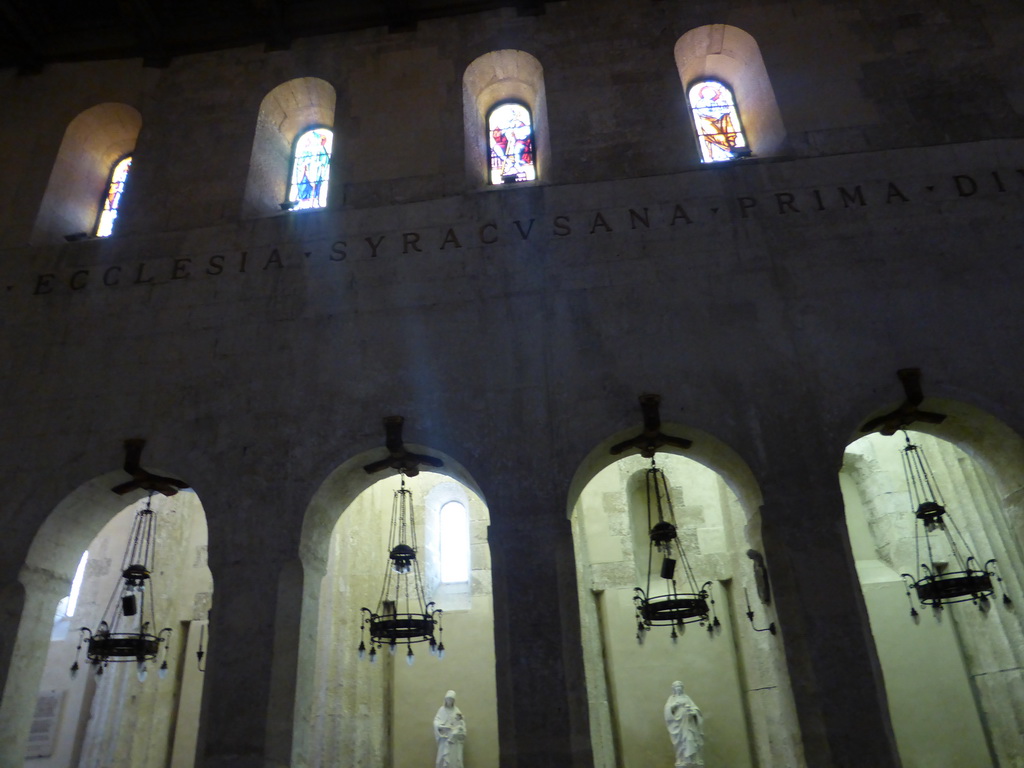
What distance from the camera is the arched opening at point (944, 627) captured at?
10742mm

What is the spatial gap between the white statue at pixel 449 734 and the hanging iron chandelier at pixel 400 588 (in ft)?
3.49

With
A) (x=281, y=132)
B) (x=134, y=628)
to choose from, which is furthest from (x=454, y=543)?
(x=281, y=132)

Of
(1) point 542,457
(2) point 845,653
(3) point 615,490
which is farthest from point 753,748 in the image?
(1) point 542,457

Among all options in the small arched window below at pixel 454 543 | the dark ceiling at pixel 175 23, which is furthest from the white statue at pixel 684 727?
the dark ceiling at pixel 175 23

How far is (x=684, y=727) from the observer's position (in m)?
11.5

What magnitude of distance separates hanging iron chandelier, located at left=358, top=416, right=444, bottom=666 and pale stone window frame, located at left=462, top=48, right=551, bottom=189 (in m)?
3.74

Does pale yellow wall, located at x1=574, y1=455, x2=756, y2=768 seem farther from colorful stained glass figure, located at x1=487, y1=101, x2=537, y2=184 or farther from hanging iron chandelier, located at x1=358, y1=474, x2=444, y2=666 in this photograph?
colorful stained glass figure, located at x1=487, y1=101, x2=537, y2=184

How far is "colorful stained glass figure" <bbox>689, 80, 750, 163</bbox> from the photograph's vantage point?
10.1m

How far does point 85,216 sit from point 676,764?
11912 mm

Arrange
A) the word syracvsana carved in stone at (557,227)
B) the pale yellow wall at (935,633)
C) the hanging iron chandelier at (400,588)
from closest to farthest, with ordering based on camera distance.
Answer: the hanging iron chandelier at (400,588), the word syracvsana carved in stone at (557,227), the pale yellow wall at (935,633)

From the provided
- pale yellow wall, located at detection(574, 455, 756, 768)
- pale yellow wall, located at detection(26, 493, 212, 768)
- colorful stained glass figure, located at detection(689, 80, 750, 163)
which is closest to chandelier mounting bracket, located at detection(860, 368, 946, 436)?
colorful stained glass figure, located at detection(689, 80, 750, 163)

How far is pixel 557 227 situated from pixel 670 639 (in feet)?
24.9

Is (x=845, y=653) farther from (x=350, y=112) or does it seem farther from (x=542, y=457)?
(x=350, y=112)

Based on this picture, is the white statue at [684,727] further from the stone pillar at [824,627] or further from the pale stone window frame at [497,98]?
the pale stone window frame at [497,98]
